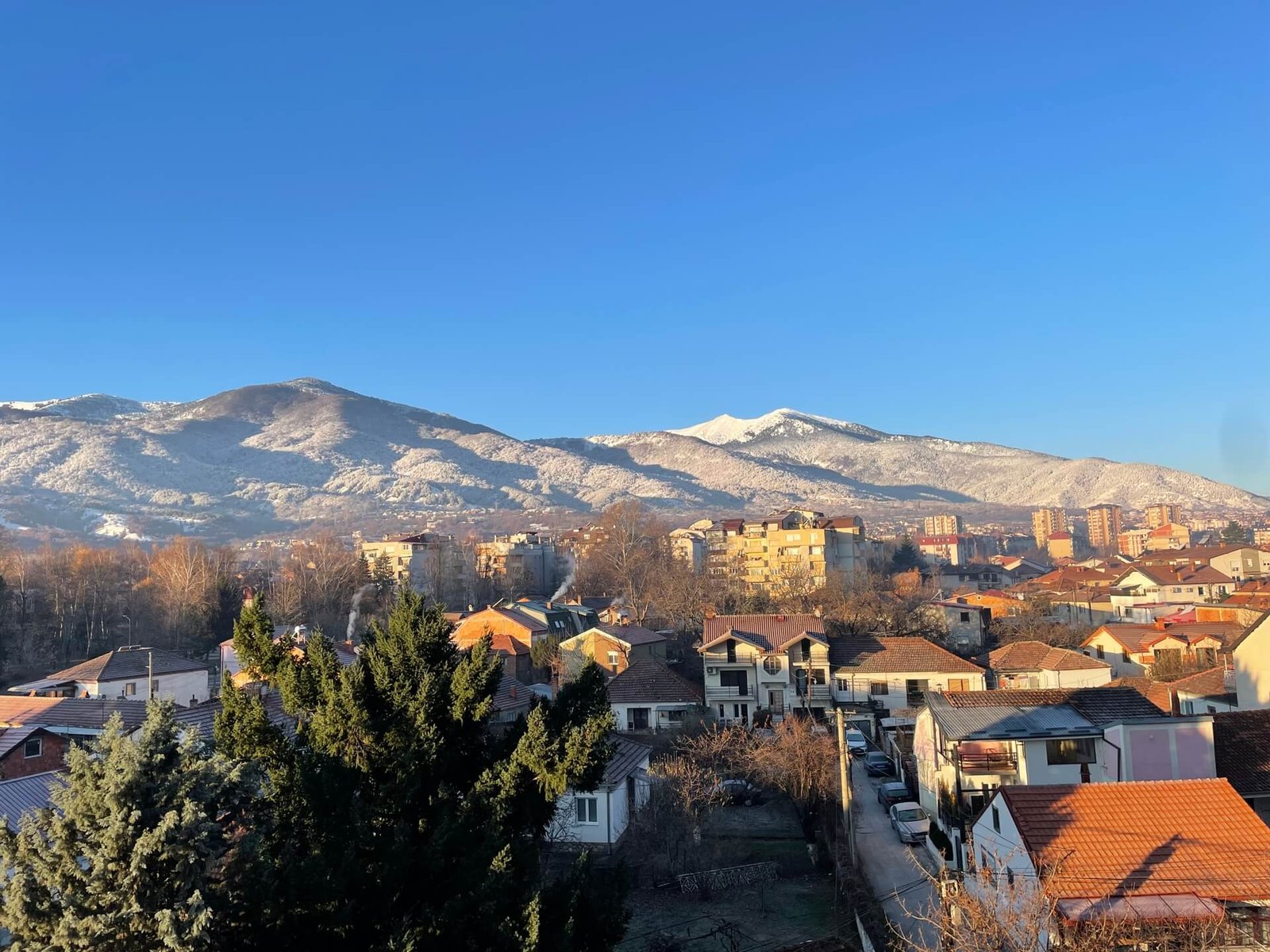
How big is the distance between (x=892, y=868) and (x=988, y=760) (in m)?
2.81

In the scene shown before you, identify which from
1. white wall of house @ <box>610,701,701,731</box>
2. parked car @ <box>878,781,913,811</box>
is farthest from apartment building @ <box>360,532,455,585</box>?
parked car @ <box>878,781,913,811</box>

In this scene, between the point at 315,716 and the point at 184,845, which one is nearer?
the point at 184,845

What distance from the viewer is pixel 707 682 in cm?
3322

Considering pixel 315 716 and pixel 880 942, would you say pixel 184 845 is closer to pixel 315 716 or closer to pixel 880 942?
pixel 315 716

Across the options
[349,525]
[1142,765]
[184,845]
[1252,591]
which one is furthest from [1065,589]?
[349,525]

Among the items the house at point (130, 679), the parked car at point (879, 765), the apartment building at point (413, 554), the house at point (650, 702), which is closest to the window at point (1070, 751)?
the parked car at point (879, 765)

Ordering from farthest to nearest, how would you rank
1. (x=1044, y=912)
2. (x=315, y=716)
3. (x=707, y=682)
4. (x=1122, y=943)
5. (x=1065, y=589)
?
(x=1065, y=589) → (x=707, y=682) → (x=315, y=716) → (x=1122, y=943) → (x=1044, y=912)

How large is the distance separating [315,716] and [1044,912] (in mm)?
7722

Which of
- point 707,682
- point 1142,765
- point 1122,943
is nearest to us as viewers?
point 1122,943

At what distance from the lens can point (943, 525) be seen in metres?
172

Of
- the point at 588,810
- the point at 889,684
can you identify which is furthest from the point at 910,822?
the point at 889,684

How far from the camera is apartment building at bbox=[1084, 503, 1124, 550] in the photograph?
15862cm

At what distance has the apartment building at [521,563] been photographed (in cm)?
7344

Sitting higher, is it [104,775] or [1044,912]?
[104,775]
